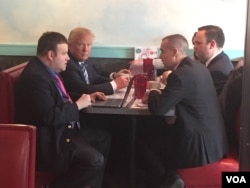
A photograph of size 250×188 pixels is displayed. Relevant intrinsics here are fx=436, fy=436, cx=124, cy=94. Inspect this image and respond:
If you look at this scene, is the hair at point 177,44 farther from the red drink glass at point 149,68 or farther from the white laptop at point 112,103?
the red drink glass at point 149,68

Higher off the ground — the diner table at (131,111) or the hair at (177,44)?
the hair at (177,44)

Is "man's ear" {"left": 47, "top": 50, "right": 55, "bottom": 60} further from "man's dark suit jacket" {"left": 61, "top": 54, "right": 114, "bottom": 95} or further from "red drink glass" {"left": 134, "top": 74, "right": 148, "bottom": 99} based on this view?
"red drink glass" {"left": 134, "top": 74, "right": 148, "bottom": 99}

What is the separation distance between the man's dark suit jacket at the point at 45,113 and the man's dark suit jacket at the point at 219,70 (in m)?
1.05

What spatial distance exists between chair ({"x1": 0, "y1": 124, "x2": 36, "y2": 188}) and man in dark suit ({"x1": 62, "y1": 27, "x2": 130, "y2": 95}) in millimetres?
1462

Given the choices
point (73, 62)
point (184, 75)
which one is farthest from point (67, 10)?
point (184, 75)

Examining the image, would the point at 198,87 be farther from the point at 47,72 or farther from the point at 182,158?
the point at 47,72

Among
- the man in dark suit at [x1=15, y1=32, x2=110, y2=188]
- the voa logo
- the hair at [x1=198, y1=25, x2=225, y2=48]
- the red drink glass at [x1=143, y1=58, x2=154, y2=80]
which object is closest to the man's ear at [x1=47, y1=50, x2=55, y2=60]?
the man in dark suit at [x1=15, y1=32, x2=110, y2=188]

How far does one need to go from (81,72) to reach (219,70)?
37.3 inches

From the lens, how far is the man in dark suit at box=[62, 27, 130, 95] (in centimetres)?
285

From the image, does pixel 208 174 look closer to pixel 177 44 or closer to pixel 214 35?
pixel 177 44

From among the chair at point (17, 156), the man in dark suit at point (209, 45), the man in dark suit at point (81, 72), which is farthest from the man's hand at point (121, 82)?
the chair at point (17, 156)

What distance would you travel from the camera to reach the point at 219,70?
3.00 m

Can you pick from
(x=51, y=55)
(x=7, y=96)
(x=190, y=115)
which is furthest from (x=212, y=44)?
(x=7, y=96)

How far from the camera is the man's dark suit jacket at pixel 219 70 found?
9.65ft
